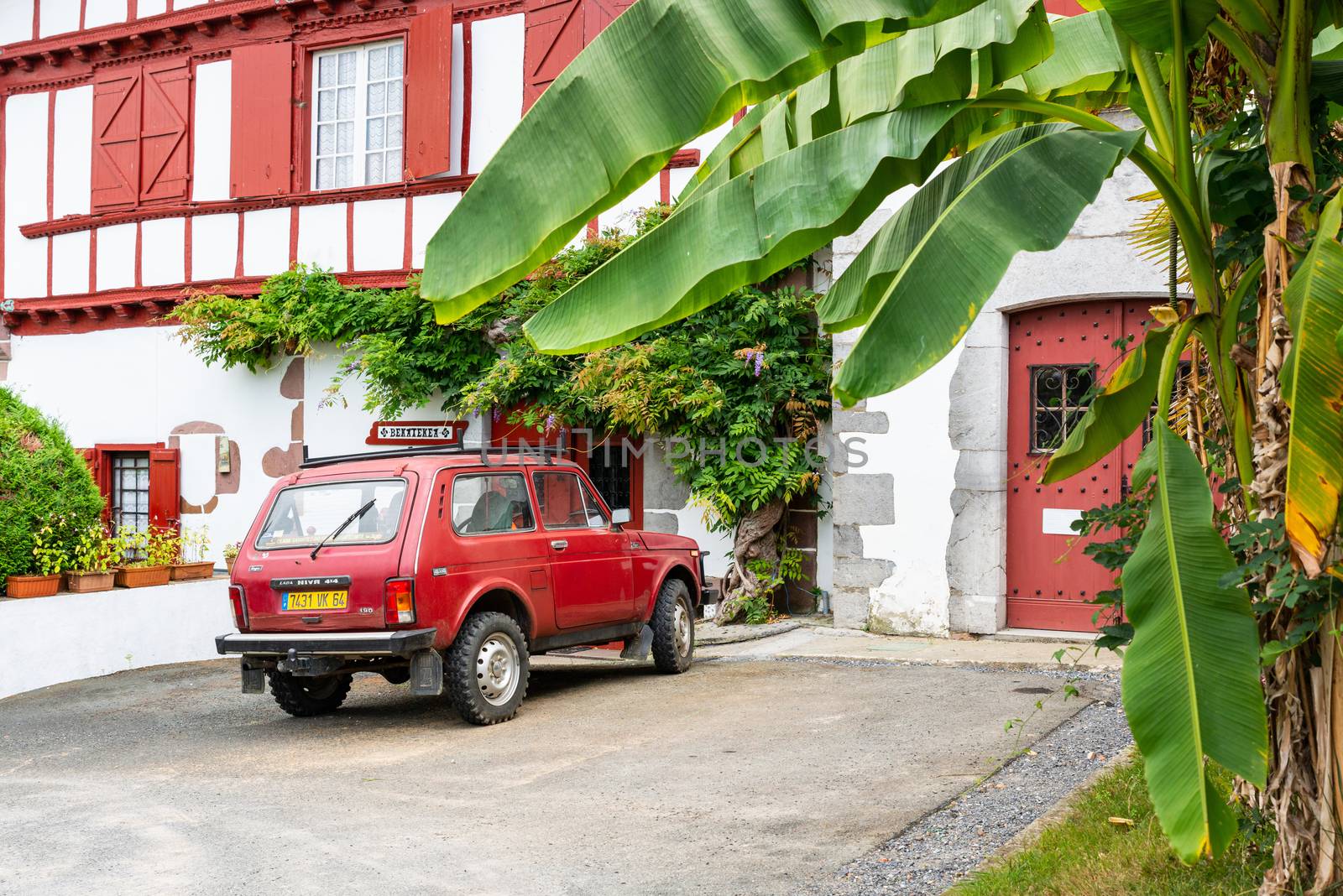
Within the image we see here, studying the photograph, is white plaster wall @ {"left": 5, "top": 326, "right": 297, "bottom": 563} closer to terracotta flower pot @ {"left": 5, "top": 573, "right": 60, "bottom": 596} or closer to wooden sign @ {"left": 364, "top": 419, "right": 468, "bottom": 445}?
wooden sign @ {"left": 364, "top": 419, "right": 468, "bottom": 445}

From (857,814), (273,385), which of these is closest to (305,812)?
(857,814)

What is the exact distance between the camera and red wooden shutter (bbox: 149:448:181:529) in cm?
1730

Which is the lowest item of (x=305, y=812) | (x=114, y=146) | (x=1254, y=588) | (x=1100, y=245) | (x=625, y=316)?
(x=305, y=812)

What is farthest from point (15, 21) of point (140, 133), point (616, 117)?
point (616, 117)

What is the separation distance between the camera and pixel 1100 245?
11250mm

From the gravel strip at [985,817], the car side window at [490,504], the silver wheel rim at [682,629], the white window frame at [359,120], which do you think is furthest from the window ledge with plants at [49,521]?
the gravel strip at [985,817]

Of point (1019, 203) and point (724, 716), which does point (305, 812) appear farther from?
point (1019, 203)

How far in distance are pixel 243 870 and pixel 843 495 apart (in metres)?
7.77

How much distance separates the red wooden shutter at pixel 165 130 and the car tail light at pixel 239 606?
32.2ft

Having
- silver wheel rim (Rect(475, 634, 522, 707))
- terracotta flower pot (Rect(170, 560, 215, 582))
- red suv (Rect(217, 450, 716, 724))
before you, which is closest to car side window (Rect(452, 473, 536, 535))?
red suv (Rect(217, 450, 716, 724))

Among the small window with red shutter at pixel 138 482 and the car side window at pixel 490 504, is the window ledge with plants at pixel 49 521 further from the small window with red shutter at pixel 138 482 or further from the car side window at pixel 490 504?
the small window with red shutter at pixel 138 482

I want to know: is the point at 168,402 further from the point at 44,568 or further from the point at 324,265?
the point at 44,568

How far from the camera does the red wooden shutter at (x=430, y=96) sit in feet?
50.3

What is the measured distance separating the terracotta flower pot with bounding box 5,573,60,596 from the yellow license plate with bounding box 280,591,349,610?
3.69 m
